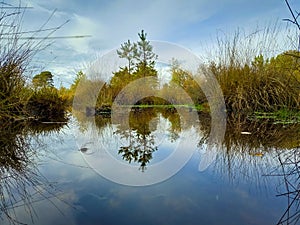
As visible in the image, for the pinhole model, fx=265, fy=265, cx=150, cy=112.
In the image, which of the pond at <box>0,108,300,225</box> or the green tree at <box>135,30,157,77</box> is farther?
the green tree at <box>135,30,157,77</box>

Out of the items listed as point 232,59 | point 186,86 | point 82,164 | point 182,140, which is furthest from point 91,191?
point 186,86

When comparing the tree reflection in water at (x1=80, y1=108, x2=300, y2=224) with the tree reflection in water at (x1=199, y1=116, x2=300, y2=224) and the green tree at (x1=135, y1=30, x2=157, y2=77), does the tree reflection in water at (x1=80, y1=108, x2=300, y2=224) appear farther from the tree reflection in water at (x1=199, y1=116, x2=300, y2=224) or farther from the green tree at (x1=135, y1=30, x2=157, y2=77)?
the green tree at (x1=135, y1=30, x2=157, y2=77)

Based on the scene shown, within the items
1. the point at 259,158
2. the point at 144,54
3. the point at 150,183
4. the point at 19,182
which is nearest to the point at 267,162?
the point at 259,158

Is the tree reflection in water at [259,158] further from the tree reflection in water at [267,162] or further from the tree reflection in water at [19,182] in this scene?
the tree reflection in water at [19,182]

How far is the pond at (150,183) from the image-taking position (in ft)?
2.88

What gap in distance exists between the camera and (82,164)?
5.12 feet

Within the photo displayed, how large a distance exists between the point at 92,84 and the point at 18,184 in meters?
5.55

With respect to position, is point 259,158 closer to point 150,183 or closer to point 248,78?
point 150,183

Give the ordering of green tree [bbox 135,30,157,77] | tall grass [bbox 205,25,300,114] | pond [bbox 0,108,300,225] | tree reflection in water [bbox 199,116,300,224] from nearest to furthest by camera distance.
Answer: pond [bbox 0,108,300,225]
tree reflection in water [bbox 199,116,300,224]
tall grass [bbox 205,25,300,114]
green tree [bbox 135,30,157,77]

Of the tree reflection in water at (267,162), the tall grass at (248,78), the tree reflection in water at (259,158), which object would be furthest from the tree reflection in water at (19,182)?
the tall grass at (248,78)

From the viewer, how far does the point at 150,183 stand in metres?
1.24

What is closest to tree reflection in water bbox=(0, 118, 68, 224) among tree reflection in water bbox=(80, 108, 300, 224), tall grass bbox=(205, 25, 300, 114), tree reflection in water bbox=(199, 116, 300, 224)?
tree reflection in water bbox=(80, 108, 300, 224)

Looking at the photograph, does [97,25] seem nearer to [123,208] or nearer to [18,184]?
[18,184]

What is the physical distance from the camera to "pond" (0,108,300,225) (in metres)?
0.88
